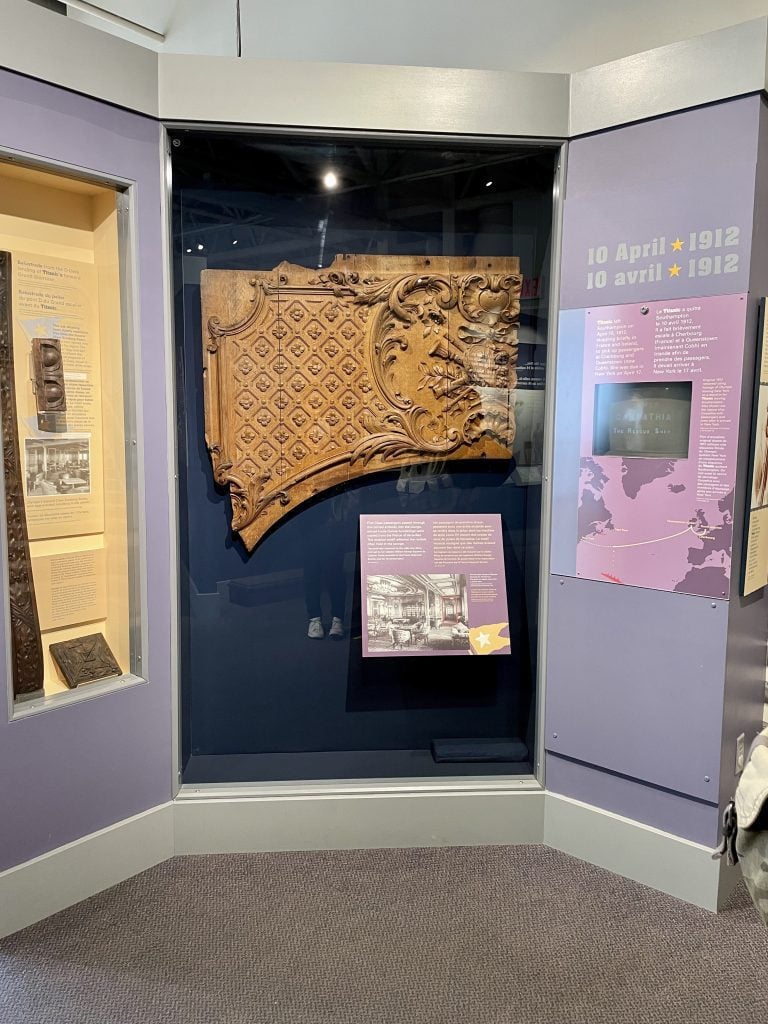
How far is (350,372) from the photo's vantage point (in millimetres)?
2592

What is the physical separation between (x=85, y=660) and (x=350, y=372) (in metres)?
1.33

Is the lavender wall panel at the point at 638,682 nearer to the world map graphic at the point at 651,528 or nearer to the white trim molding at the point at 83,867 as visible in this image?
the world map graphic at the point at 651,528

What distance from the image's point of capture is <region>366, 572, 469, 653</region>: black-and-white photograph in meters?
2.64

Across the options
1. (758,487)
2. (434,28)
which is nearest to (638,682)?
(758,487)

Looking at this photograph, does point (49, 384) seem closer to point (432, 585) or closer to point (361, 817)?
point (432, 585)

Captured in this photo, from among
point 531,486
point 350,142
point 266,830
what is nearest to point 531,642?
point 531,486

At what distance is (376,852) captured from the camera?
2.66 m

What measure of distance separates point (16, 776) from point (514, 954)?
1573 mm

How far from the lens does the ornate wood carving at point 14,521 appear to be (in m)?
2.21

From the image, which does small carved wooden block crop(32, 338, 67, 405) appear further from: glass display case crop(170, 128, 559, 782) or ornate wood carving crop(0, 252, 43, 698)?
glass display case crop(170, 128, 559, 782)

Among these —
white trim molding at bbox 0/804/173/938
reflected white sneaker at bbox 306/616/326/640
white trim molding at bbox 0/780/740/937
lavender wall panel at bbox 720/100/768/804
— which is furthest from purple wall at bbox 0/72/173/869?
lavender wall panel at bbox 720/100/768/804

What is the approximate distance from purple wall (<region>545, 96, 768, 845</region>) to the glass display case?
14 centimetres

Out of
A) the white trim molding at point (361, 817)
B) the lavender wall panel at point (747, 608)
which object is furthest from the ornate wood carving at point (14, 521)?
the lavender wall panel at point (747, 608)

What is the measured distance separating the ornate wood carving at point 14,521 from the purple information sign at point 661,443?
1.82 meters
